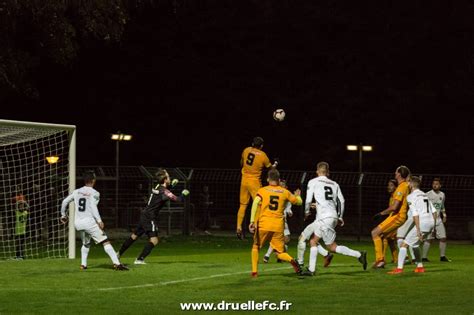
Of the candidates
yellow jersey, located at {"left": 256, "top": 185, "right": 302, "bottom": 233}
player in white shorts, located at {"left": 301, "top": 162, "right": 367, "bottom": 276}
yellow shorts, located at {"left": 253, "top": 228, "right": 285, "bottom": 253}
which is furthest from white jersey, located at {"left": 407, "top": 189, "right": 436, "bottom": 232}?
yellow shorts, located at {"left": 253, "top": 228, "right": 285, "bottom": 253}

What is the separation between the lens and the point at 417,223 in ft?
66.4

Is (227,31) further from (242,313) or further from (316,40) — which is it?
(242,313)

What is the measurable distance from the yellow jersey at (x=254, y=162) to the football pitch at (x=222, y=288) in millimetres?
2076

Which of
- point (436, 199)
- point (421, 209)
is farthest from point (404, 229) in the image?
point (436, 199)

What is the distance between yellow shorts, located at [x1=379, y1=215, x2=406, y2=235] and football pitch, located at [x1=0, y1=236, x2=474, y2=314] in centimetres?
76

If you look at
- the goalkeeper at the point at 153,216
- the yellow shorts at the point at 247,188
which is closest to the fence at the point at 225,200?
the yellow shorts at the point at 247,188

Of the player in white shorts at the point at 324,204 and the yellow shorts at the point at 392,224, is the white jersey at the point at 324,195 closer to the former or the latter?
the player in white shorts at the point at 324,204

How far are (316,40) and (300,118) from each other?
3.91 meters

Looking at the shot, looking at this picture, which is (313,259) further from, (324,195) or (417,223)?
(417,223)

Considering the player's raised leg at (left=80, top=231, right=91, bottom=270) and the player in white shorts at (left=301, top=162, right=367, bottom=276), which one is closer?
the player in white shorts at (left=301, top=162, right=367, bottom=276)

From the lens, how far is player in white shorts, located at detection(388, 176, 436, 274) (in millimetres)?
20344

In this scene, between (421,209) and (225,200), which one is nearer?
(421,209)

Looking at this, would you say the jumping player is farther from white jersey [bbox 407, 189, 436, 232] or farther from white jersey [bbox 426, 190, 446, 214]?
white jersey [bbox 426, 190, 446, 214]

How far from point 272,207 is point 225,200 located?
23819mm
